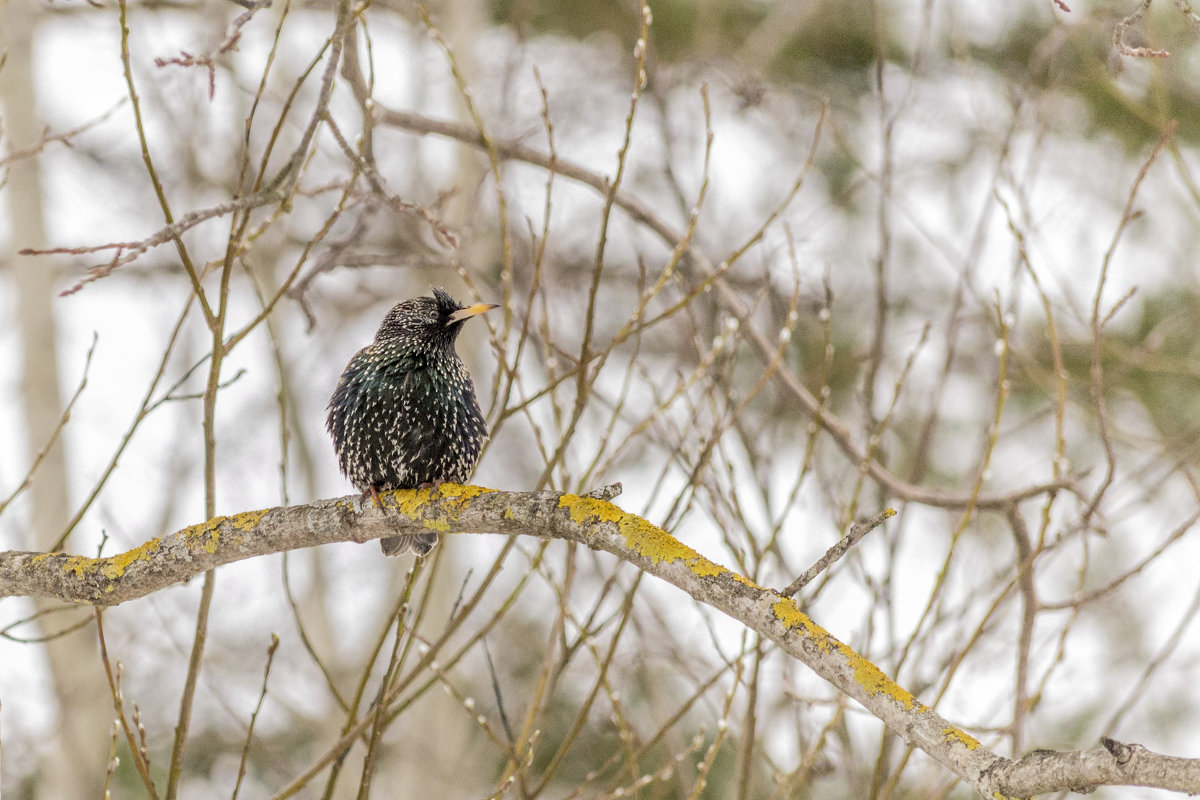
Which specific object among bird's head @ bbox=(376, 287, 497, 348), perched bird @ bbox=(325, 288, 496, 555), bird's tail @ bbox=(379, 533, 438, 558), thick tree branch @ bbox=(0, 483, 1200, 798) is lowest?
thick tree branch @ bbox=(0, 483, 1200, 798)

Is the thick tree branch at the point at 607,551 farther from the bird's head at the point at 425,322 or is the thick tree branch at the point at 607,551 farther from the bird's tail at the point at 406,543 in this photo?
the bird's head at the point at 425,322

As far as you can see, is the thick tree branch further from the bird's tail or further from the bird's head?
the bird's head

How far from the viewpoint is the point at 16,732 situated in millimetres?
7273

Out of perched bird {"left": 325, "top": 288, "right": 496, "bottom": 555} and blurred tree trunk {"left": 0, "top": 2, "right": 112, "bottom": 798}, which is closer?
perched bird {"left": 325, "top": 288, "right": 496, "bottom": 555}

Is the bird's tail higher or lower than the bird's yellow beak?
lower

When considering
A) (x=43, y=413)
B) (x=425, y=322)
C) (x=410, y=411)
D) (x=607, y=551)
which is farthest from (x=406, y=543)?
(x=43, y=413)

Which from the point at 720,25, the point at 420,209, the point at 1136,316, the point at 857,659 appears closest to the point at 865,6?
the point at 720,25

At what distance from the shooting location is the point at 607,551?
2092 millimetres

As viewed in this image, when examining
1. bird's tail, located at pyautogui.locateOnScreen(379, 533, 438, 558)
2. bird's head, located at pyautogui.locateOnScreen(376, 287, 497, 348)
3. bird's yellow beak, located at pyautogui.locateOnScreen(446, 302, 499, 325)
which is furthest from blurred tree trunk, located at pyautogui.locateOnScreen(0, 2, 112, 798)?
bird's yellow beak, located at pyautogui.locateOnScreen(446, 302, 499, 325)

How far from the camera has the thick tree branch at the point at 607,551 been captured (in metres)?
1.46

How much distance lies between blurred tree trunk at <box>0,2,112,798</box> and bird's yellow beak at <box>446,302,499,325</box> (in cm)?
304

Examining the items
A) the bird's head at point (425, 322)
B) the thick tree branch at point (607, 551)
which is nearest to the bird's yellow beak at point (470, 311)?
the bird's head at point (425, 322)

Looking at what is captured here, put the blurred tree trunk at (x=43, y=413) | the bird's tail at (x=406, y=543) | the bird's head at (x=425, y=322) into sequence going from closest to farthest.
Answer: the bird's tail at (x=406, y=543) → the bird's head at (x=425, y=322) → the blurred tree trunk at (x=43, y=413)

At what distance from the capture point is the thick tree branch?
57.4 inches
